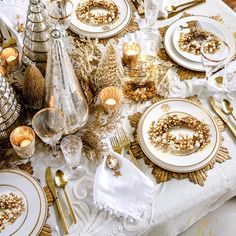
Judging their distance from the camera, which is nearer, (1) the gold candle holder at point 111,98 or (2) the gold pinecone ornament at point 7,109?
(2) the gold pinecone ornament at point 7,109

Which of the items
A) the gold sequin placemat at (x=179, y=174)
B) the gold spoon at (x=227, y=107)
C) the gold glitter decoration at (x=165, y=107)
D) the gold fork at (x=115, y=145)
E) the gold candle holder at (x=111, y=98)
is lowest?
the gold sequin placemat at (x=179, y=174)

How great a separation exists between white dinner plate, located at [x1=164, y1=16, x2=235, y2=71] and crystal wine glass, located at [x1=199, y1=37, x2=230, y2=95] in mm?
36

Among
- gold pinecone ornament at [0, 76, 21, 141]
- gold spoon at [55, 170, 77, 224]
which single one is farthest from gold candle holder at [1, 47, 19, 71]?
gold spoon at [55, 170, 77, 224]

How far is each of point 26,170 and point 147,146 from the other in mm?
354

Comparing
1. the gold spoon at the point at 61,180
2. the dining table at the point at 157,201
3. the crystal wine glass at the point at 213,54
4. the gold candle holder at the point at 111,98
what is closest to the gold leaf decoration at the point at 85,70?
the gold candle holder at the point at 111,98

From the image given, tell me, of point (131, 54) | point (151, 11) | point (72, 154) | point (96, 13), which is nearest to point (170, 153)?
point (72, 154)

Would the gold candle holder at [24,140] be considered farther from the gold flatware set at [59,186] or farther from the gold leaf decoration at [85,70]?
the gold leaf decoration at [85,70]

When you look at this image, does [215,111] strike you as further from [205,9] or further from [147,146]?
[205,9]

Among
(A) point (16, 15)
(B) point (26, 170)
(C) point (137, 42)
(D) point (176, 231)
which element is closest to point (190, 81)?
(C) point (137, 42)

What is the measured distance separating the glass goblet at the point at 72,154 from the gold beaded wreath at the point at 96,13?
0.52 m

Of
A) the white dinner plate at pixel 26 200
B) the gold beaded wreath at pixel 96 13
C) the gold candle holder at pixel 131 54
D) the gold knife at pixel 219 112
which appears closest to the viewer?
the white dinner plate at pixel 26 200

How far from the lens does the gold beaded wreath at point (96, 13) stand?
1.40 metres

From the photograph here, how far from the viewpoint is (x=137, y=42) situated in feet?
4.50

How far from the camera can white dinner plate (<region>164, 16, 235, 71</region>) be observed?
1312mm
